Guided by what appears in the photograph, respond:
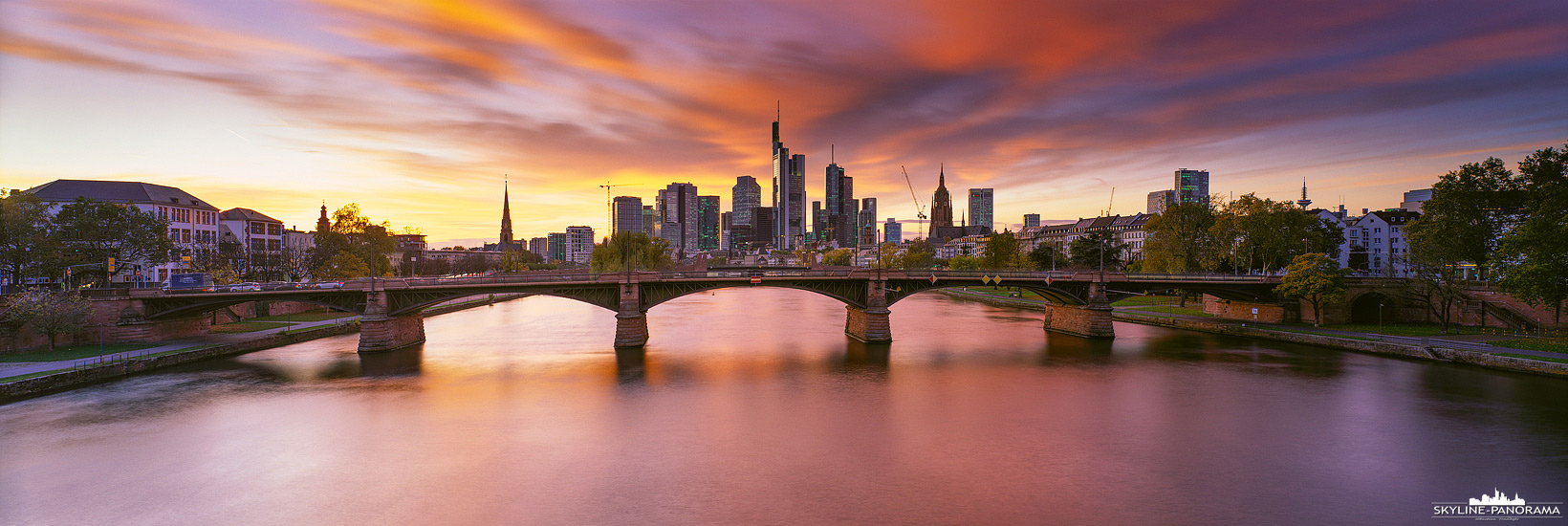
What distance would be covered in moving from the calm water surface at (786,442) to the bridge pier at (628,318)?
7.94 metres

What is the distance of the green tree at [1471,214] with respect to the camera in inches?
2352

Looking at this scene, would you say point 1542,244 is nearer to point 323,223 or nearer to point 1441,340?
point 1441,340

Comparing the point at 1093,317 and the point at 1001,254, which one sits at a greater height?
the point at 1001,254

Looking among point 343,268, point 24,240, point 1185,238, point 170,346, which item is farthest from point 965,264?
point 24,240

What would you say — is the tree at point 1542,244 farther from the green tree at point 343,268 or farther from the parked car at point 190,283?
the green tree at point 343,268

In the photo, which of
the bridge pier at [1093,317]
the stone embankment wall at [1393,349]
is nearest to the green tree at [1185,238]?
the stone embankment wall at [1393,349]

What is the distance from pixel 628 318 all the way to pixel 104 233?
5246cm

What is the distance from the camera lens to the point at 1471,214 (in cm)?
A: 6103

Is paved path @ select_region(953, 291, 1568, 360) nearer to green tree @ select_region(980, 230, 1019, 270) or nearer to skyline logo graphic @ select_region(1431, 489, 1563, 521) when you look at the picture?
skyline logo graphic @ select_region(1431, 489, 1563, 521)

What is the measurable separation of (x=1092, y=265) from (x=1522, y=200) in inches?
2726

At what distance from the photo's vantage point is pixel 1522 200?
58.9 m

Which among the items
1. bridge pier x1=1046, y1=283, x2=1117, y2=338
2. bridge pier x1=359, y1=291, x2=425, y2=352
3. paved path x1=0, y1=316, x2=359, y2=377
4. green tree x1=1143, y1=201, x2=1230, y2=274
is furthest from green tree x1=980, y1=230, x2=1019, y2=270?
paved path x1=0, y1=316, x2=359, y2=377

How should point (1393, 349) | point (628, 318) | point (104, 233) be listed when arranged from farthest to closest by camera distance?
point (104, 233) → point (628, 318) → point (1393, 349)

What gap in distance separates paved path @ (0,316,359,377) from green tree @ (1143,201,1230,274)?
109153 mm
